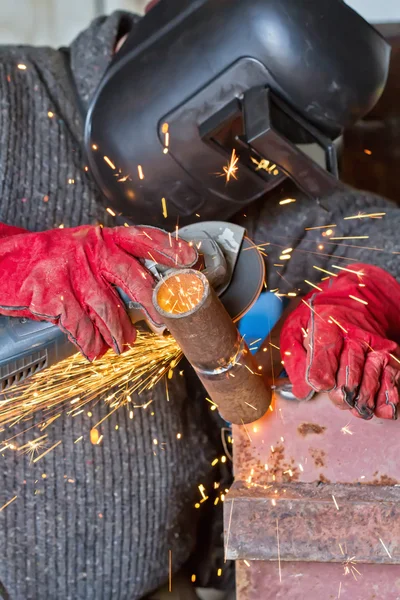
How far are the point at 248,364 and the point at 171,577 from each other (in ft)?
3.04

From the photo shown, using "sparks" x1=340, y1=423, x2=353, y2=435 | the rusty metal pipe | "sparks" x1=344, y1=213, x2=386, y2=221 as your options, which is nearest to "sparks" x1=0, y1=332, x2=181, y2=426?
the rusty metal pipe

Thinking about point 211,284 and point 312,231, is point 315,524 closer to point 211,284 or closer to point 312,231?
point 211,284

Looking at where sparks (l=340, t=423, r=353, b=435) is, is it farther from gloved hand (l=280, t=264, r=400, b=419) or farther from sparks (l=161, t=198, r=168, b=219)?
sparks (l=161, t=198, r=168, b=219)

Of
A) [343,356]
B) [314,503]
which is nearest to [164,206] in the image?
[343,356]

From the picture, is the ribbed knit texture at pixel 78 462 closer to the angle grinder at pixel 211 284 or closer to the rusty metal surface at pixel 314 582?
the angle grinder at pixel 211 284

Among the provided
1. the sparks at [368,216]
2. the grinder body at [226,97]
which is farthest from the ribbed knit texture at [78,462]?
the sparks at [368,216]

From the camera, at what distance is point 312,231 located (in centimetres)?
178

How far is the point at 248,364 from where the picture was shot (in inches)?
43.4

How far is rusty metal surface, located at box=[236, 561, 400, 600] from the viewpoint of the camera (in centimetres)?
115

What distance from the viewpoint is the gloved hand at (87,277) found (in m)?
1.12

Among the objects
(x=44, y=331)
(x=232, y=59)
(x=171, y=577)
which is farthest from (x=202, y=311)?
(x=171, y=577)

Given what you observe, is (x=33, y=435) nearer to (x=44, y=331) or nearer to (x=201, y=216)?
(x=44, y=331)

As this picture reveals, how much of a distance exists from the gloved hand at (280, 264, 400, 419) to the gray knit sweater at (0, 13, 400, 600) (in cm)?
37

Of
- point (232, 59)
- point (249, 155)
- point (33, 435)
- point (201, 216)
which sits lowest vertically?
point (33, 435)
